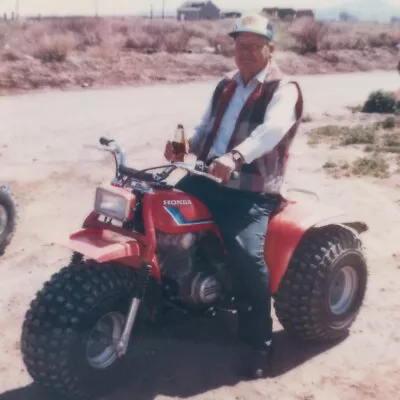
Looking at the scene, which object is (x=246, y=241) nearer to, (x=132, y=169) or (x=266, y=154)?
(x=266, y=154)

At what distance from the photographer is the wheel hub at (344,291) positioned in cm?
490

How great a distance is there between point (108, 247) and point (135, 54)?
22.3 meters

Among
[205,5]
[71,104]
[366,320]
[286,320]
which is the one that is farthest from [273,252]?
[205,5]


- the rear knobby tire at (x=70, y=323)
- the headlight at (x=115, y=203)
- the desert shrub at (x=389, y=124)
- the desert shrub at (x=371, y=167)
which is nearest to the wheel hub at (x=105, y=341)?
the rear knobby tire at (x=70, y=323)

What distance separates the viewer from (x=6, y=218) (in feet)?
21.3

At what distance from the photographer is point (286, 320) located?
4.70 metres

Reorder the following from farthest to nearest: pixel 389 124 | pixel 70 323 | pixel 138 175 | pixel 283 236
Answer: pixel 389 124
pixel 283 236
pixel 138 175
pixel 70 323

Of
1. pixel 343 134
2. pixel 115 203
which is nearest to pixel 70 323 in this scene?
pixel 115 203

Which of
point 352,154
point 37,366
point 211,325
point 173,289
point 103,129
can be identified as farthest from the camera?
point 103,129

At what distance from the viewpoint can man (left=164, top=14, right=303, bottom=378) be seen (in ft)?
13.7

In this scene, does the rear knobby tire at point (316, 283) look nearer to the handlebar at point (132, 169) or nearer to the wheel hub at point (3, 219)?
the handlebar at point (132, 169)

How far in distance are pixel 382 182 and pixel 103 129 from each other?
5.63 meters

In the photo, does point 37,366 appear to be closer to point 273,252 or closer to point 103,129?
point 273,252

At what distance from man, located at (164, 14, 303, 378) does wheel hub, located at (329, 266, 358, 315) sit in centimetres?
75
